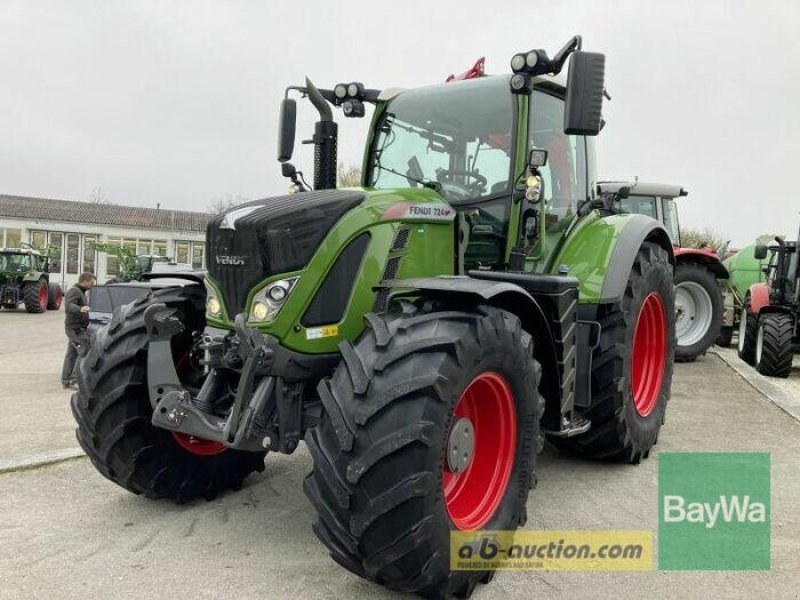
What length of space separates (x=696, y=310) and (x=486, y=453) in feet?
27.6

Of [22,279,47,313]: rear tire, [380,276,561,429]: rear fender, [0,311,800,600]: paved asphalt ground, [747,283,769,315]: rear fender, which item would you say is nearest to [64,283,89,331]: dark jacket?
[0,311,800,600]: paved asphalt ground

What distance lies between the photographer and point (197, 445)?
Answer: 4098mm

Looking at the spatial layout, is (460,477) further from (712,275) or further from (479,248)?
(712,275)

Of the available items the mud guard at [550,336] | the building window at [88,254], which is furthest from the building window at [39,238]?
the mud guard at [550,336]

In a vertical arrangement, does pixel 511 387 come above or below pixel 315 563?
above

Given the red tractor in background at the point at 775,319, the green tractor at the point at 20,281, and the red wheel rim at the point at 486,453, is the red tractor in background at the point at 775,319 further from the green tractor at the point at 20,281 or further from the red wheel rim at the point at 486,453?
the green tractor at the point at 20,281

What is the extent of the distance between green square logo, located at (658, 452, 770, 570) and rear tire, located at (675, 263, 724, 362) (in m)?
5.41

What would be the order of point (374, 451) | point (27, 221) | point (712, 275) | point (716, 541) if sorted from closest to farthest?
point (374, 451) < point (716, 541) < point (712, 275) < point (27, 221)

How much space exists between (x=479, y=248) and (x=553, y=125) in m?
1.07

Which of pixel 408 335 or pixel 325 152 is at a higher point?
pixel 325 152

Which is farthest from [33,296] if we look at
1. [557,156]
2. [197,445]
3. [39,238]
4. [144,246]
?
[557,156]

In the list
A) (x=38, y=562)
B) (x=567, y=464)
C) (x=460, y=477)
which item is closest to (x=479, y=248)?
(x=460, y=477)

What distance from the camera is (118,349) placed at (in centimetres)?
372

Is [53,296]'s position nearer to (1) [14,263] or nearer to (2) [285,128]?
(1) [14,263]
